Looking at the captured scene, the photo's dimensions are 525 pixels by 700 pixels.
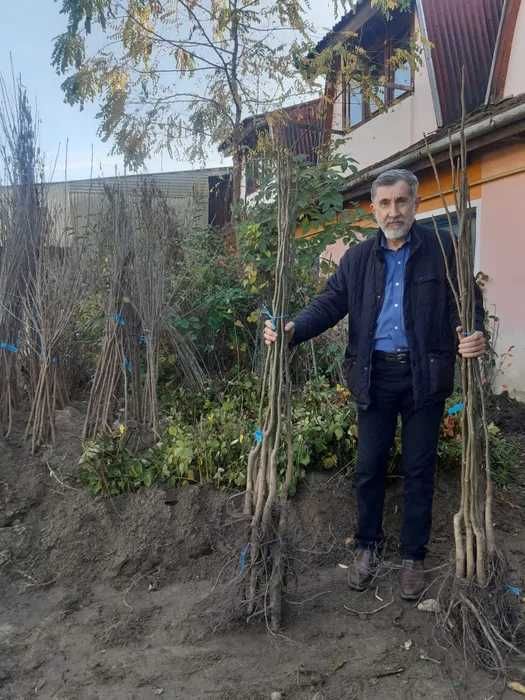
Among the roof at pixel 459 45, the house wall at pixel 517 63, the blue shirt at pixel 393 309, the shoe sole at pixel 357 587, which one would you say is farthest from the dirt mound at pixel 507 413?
the roof at pixel 459 45

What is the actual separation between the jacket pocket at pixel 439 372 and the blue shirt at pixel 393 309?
0.48ft

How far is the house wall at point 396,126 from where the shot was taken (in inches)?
308

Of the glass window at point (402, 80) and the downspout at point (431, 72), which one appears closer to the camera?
the downspout at point (431, 72)

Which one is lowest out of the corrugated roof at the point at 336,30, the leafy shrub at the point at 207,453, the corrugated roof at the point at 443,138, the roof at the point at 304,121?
the leafy shrub at the point at 207,453

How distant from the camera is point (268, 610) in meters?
2.56

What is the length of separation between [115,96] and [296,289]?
485 centimetres

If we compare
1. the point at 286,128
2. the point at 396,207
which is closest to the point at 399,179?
the point at 396,207

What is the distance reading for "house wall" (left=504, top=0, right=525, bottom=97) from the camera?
249 inches

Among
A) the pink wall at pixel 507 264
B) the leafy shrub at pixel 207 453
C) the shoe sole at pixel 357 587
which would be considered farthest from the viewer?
the pink wall at pixel 507 264

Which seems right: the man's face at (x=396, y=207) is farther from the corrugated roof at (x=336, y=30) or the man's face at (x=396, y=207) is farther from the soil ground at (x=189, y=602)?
the corrugated roof at (x=336, y=30)

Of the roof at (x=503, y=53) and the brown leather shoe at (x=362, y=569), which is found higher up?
the roof at (x=503, y=53)

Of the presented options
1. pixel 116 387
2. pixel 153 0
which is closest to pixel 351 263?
pixel 116 387

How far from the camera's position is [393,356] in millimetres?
2746

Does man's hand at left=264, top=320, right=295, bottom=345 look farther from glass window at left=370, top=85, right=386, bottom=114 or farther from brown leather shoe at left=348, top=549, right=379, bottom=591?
glass window at left=370, top=85, right=386, bottom=114
